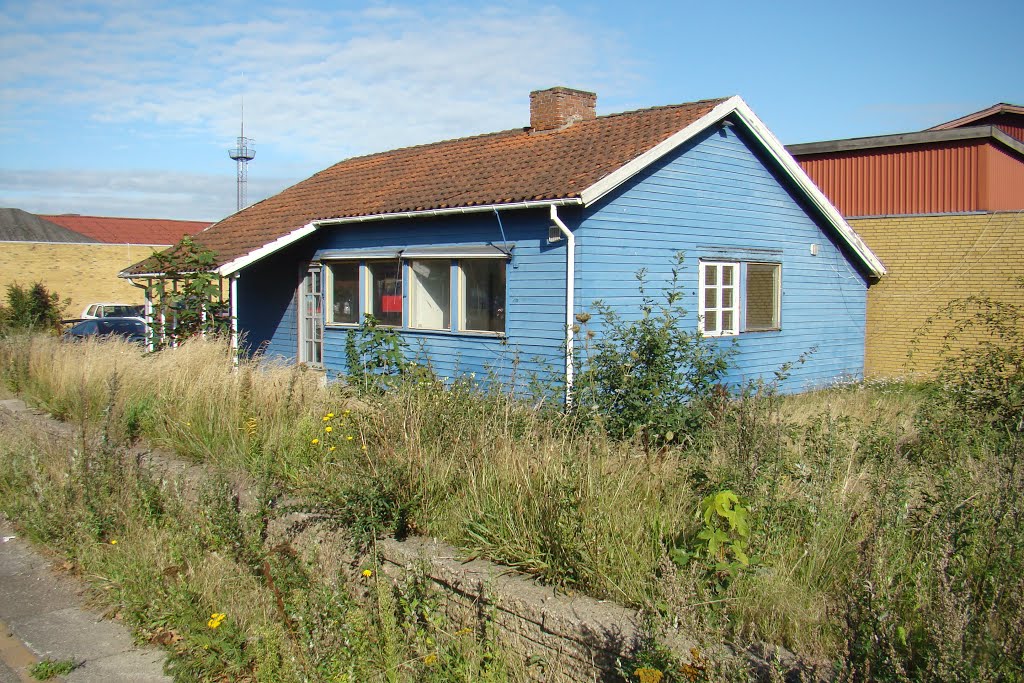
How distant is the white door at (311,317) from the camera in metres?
16.0

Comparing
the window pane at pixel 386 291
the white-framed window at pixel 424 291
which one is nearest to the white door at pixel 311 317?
the white-framed window at pixel 424 291

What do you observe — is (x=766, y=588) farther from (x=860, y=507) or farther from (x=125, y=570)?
(x=125, y=570)

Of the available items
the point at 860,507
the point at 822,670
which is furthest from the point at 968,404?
the point at 822,670

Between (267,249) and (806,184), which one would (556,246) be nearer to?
(806,184)

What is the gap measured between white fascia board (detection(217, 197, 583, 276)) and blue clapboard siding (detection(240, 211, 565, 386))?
0.28 metres

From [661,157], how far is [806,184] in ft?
11.4

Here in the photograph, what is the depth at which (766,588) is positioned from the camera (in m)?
3.93

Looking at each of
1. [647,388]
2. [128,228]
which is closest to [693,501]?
[647,388]

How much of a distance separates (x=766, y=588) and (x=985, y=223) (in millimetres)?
13575

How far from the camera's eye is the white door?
52.4 feet

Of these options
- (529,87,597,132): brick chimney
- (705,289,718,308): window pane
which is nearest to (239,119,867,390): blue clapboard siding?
(705,289,718,308): window pane

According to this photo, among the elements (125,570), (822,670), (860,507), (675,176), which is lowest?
(125,570)

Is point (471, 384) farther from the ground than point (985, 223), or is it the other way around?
point (985, 223)

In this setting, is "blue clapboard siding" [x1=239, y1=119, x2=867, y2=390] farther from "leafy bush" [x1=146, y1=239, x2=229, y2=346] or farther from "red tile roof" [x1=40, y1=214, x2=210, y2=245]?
"red tile roof" [x1=40, y1=214, x2=210, y2=245]
